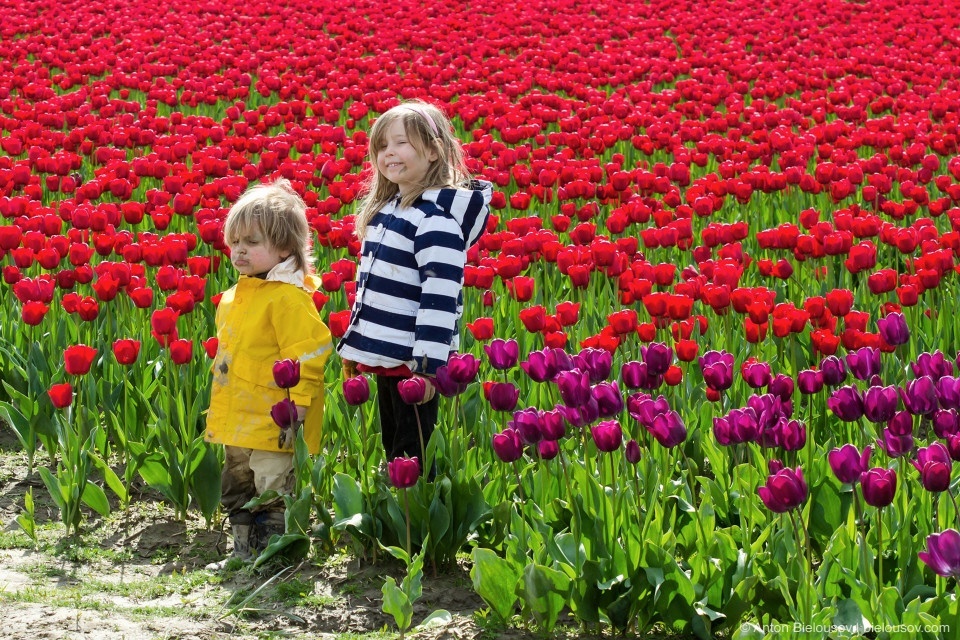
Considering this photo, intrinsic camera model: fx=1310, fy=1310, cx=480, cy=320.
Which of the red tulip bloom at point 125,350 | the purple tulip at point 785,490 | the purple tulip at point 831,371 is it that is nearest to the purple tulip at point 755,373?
the purple tulip at point 831,371

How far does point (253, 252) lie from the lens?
414 cm

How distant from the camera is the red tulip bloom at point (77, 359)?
436cm

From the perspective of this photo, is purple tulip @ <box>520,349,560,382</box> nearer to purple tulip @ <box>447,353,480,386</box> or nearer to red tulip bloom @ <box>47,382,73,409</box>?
purple tulip @ <box>447,353,480,386</box>

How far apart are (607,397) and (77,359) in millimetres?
1915

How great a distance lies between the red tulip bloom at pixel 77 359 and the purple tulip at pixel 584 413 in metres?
1.76

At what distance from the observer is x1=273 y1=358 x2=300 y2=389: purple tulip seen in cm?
379

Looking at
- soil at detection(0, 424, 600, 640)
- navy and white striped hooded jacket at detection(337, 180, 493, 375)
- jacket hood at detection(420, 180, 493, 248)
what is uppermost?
jacket hood at detection(420, 180, 493, 248)

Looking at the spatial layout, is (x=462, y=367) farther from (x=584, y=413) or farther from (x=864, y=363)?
(x=864, y=363)

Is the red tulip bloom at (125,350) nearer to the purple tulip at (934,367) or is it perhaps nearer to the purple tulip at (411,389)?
the purple tulip at (411,389)

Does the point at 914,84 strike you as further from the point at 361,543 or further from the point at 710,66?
the point at 361,543

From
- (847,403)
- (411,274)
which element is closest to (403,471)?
(411,274)

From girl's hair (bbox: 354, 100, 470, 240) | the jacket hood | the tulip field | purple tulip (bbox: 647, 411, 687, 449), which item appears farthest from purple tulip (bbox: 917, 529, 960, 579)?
girl's hair (bbox: 354, 100, 470, 240)

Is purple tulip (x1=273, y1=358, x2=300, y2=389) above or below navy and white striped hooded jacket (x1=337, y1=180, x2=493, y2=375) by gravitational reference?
below

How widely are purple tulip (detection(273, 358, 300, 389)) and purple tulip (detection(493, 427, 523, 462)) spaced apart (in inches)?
26.6
